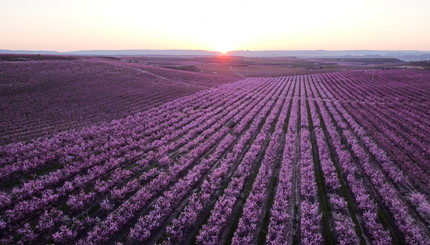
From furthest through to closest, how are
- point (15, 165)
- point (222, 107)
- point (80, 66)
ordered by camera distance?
point (80, 66) → point (222, 107) → point (15, 165)

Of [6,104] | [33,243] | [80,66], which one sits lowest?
[33,243]

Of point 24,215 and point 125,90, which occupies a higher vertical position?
point 125,90

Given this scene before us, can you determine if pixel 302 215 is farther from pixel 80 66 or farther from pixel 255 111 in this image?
pixel 80 66

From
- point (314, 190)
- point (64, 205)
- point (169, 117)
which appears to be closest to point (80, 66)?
point (169, 117)

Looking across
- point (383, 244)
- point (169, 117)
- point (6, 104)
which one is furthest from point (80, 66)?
point (383, 244)

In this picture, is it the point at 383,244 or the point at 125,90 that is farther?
the point at 125,90

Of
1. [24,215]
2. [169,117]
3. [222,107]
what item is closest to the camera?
[24,215]
